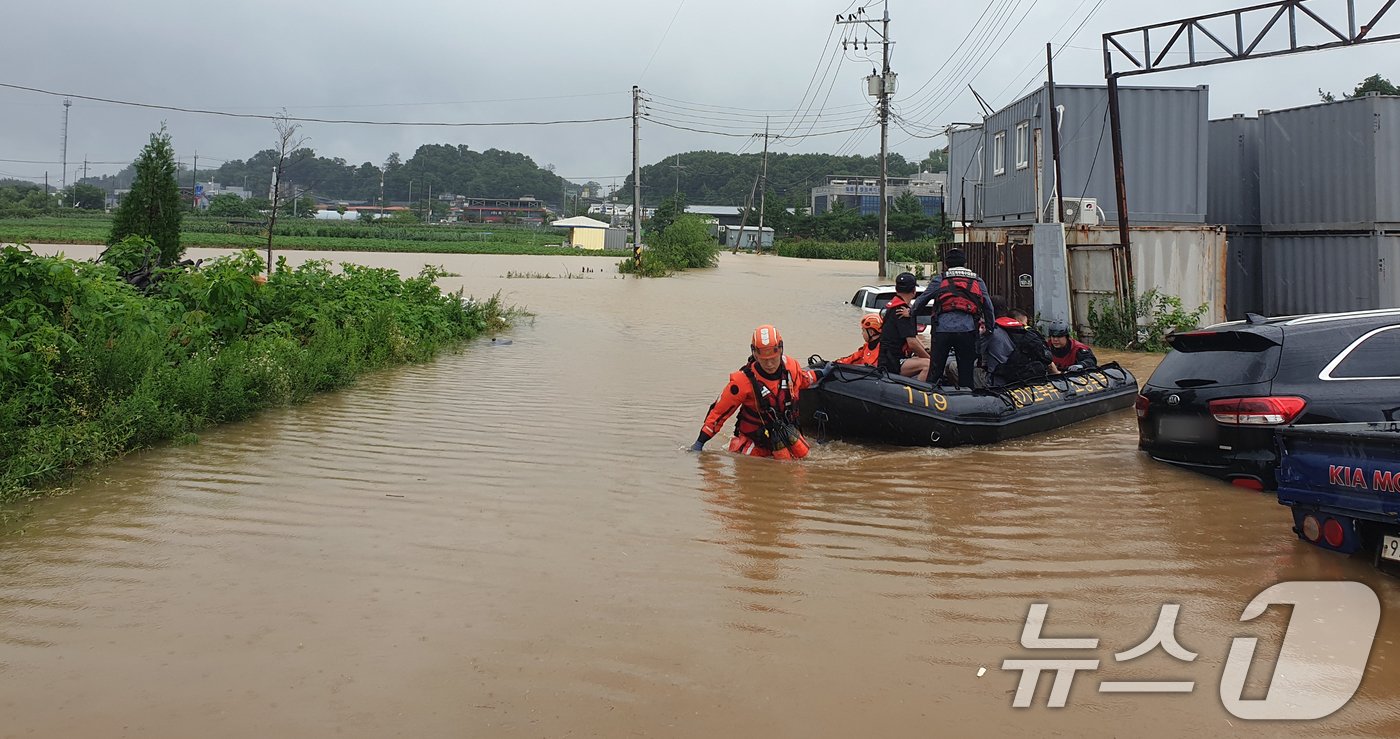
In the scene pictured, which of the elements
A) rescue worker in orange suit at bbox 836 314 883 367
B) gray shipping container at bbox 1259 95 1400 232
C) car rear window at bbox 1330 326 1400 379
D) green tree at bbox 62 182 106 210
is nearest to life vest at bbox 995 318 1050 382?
rescue worker in orange suit at bbox 836 314 883 367

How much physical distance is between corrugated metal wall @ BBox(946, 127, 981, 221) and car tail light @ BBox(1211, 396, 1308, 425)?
20052mm

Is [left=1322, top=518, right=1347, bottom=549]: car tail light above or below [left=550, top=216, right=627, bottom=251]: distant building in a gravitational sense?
below

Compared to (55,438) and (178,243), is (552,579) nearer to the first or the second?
(55,438)

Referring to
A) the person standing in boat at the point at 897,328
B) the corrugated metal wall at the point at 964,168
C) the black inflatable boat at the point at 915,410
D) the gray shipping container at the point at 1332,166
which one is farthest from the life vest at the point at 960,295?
the corrugated metal wall at the point at 964,168

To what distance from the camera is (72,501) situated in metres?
7.07

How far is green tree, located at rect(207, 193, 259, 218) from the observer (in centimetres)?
6366

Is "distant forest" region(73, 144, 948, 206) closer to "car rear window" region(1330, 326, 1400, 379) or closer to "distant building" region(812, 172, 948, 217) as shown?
"distant building" region(812, 172, 948, 217)

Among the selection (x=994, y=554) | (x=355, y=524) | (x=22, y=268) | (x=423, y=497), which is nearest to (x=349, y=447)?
(x=423, y=497)

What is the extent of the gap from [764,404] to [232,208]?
7404cm

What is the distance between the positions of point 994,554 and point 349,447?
5561 millimetres

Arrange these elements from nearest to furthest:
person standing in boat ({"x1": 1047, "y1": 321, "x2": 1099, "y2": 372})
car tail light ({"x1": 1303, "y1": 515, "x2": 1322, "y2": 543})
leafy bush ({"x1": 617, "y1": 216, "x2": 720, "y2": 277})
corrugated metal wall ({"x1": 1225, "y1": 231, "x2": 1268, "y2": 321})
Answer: car tail light ({"x1": 1303, "y1": 515, "x2": 1322, "y2": 543}) → person standing in boat ({"x1": 1047, "y1": 321, "x2": 1099, "y2": 372}) → corrugated metal wall ({"x1": 1225, "y1": 231, "x2": 1268, "y2": 321}) → leafy bush ({"x1": 617, "y1": 216, "x2": 720, "y2": 277})

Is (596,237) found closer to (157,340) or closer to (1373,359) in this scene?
(157,340)

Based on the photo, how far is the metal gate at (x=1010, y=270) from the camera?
59.1ft

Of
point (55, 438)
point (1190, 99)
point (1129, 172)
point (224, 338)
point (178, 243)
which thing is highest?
point (1190, 99)
